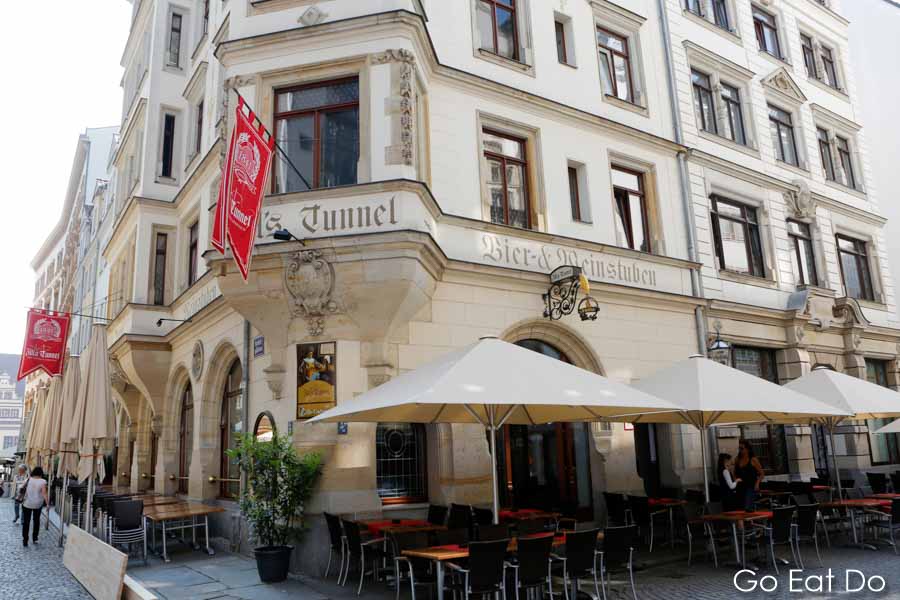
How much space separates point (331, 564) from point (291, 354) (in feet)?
10.5

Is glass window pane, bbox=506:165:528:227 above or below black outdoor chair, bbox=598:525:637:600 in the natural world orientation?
above

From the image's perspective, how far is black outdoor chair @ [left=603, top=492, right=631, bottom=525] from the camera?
38.0ft

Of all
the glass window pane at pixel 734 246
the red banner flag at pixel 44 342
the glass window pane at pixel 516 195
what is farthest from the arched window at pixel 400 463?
the red banner flag at pixel 44 342

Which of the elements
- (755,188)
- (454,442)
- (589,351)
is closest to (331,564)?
(454,442)

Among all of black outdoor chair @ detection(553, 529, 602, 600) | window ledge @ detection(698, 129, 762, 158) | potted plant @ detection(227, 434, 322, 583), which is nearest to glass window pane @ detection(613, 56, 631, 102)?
window ledge @ detection(698, 129, 762, 158)

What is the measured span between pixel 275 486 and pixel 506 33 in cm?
1019

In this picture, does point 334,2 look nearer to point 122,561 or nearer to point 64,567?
point 122,561

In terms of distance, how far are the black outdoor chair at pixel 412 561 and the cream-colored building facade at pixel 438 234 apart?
2216mm

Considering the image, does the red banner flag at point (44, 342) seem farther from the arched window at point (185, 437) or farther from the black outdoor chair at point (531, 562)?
the black outdoor chair at point (531, 562)

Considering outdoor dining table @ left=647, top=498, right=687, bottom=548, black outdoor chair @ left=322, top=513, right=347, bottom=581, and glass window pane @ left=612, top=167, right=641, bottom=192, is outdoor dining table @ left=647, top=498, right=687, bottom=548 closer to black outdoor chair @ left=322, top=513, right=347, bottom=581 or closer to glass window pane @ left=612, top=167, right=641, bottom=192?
black outdoor chair @ left=322, top=513, right=347, bottom=581

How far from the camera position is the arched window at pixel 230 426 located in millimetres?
13281

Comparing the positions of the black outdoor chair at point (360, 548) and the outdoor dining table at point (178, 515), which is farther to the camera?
the outdoor dining table at point (178, 515)

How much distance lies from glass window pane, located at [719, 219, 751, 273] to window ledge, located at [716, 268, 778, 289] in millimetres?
259

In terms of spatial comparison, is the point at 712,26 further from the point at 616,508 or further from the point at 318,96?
the point at 616,508
